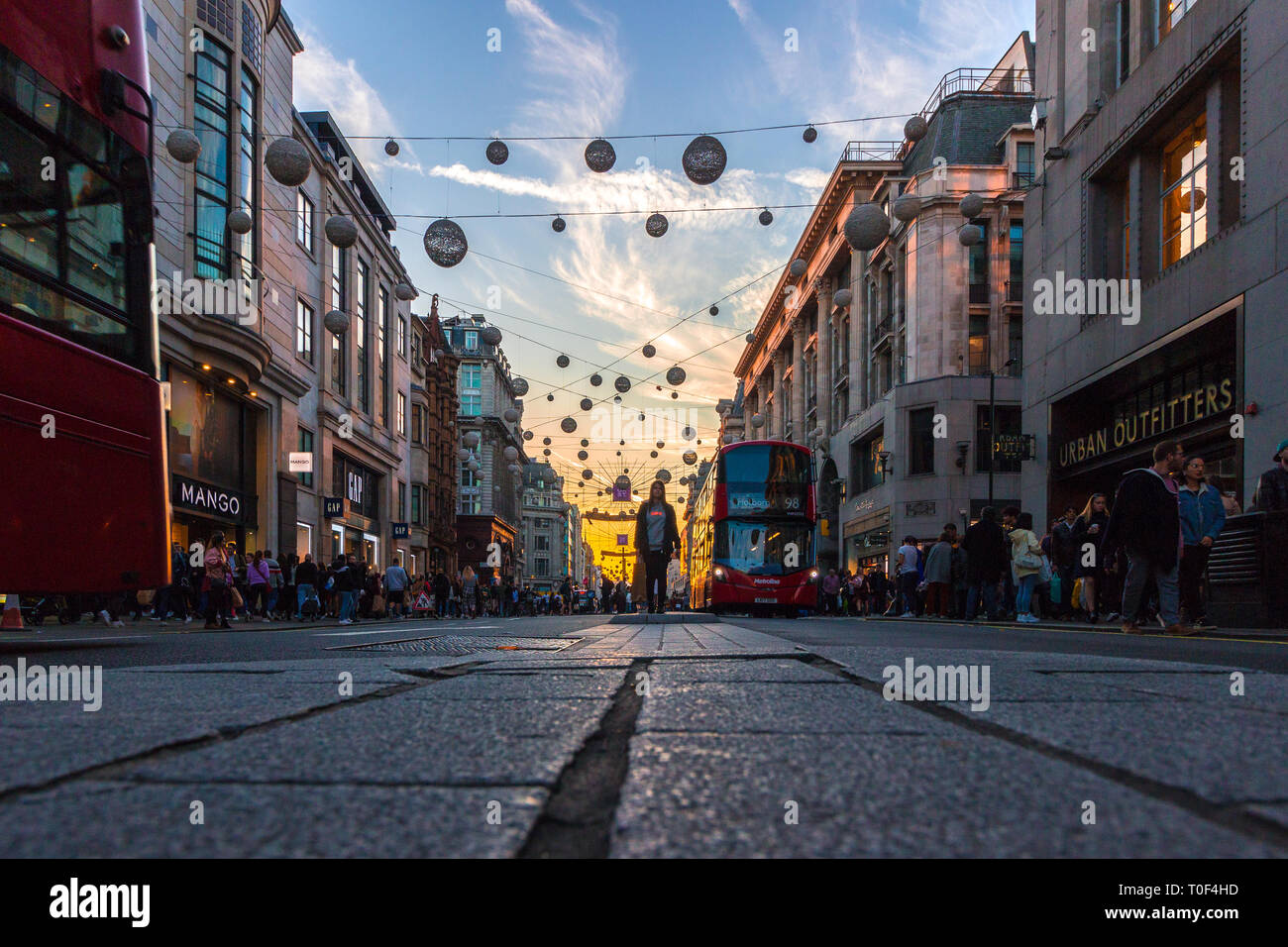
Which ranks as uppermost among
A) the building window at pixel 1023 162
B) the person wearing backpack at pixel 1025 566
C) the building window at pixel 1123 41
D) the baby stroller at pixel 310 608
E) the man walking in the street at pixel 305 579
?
the building window at pixel 1023 162

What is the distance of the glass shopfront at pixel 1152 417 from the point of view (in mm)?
15031

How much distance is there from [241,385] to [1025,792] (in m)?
23.7

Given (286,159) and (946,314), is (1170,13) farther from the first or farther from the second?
(946,314)

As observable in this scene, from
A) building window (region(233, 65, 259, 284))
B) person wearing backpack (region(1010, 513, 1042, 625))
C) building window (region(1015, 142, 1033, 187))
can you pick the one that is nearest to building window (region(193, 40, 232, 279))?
building window (region(233, 65, 259, 284))

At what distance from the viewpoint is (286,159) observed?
13.1m

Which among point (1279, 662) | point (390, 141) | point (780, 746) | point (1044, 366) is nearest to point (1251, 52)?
point (1044, 366)

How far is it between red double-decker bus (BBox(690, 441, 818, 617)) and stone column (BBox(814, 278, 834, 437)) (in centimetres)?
2734

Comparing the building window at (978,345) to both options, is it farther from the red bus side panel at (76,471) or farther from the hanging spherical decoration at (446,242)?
the red bus side panel at (76,471)

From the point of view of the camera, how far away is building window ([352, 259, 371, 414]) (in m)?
33.6

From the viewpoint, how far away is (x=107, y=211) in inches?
257

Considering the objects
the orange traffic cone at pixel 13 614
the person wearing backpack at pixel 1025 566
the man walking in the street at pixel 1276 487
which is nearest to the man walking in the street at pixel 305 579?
the orange traffic cone at pixel 13 614

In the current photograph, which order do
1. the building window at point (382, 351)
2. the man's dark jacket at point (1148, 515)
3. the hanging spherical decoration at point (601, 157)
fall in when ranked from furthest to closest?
the building window at point (382, 351) → the hanging spherical decoration at point (601, 157) → the man's dark jacket at point (1148, 515)

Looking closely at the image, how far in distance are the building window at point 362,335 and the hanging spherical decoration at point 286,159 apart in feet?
66.9
